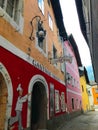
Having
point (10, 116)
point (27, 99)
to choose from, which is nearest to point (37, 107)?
point (27, 99)

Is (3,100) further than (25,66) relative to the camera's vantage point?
No

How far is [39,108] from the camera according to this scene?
8.34 meters

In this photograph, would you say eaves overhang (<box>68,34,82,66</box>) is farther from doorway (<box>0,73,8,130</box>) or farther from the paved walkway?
doorway (<box>0,73,8,130</box>)

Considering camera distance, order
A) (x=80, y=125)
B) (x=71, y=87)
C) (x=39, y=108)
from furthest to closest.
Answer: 1. (x=71, y=87)
2. (x=80, y=125)
3. (x=39, y=108)

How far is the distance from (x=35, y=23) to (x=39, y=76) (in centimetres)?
272

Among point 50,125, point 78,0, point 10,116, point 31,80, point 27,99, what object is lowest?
point 50,125

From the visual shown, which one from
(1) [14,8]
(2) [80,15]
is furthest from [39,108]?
(2) [80,15]

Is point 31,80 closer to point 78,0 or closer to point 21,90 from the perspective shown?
point 21,90

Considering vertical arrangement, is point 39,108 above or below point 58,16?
below

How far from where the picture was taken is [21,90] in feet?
19.1

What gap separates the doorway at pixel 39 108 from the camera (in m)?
7.99

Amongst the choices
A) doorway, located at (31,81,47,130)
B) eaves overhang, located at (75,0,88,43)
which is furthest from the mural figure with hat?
eaves overhang, located at (75,0,88,43)

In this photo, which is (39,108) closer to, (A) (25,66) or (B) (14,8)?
(A) (25,66)

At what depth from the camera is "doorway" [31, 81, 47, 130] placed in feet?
26.2
